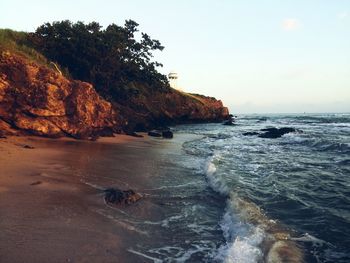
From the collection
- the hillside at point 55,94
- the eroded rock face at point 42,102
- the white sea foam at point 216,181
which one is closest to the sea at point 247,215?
the white sea foam at point 216,181

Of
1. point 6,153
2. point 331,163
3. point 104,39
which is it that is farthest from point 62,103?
point 331,163

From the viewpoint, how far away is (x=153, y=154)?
1889 centimetres

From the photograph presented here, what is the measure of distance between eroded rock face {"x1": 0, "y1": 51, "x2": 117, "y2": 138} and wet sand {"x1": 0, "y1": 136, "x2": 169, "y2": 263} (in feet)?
17.6

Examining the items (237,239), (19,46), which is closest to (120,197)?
(237,239)

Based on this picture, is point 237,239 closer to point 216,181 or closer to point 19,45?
point 216,181

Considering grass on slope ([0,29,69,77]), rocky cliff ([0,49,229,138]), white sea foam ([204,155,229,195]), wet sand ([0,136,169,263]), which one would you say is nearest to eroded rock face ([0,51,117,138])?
rocky cliff ([0,49,229,138])

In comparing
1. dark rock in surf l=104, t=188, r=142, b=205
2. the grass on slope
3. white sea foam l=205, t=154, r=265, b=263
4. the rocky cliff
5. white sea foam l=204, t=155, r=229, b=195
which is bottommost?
white sea foam l=205, t=154, r=265, b=263

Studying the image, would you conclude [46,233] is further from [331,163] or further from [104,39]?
[104,39]

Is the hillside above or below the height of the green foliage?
below

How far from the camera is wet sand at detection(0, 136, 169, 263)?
18.7 ft

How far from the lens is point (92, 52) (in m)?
30.3

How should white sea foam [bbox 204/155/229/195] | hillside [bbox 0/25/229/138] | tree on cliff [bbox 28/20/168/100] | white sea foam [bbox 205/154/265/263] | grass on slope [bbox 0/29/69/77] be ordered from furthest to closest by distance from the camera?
tree on cliff [bbox 28/20/168/100]
grass on slope [bbox 0/29/69/77]
hillside [bbox 0/25/229/138]
white sea foam [bbox 204/155/229/195]
white sea foam [bbox 205/154/265/263]

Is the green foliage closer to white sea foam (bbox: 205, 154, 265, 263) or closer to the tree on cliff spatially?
the tree on cliff

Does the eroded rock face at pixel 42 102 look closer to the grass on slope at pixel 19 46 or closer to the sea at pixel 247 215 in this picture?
the grass on slope at pixel 19 46
